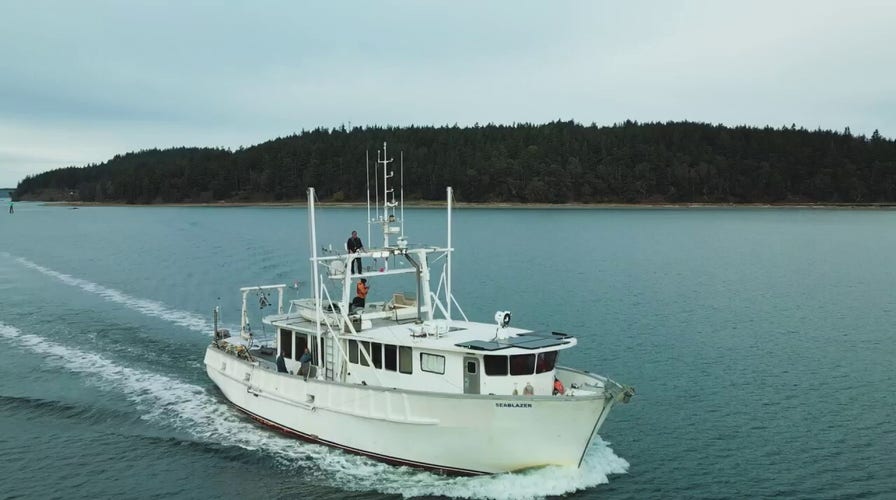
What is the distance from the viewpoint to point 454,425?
1808 centimetres

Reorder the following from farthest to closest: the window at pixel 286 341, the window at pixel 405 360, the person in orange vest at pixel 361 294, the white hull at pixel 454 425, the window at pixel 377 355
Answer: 1. the window at pixel 286 341
2. the person in orange vest at pixel 361 294
3. the window at pixel 377 355
4. the window at pixel 405 360
5. the white hull at pixel 454 425

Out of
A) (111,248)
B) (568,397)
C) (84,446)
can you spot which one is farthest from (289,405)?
(111,248)

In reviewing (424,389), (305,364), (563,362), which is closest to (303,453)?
(305,364)

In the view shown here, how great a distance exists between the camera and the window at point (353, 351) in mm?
20812

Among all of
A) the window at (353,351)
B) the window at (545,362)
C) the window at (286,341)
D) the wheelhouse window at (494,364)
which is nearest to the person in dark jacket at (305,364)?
the window at (353,351)

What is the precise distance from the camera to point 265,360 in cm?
2455

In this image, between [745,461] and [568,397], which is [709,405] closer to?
[745,461]

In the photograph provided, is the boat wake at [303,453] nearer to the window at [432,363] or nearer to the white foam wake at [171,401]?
the white foam wake at [171,401]

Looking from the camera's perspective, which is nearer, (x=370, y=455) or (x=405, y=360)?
(x=405, y=360)

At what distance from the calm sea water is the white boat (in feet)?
1.84

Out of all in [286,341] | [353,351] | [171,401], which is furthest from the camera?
[171,401]

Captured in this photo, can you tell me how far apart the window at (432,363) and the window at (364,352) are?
183 centimetres

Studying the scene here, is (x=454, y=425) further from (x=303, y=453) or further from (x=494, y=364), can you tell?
(x=303, y=453)

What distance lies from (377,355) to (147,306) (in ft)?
85.7
